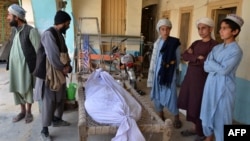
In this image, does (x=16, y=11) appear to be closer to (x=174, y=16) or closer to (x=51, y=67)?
(x=51, y=67)

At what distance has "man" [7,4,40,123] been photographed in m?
2.80

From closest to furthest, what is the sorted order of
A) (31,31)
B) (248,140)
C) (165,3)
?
(248,140), (31,31), (165,3)

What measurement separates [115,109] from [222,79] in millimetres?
1020

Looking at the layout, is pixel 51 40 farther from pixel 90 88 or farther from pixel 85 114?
pixel 85 114

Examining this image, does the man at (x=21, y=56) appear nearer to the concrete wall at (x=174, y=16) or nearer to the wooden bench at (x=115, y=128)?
the concrete wall at (x=174, y=16)

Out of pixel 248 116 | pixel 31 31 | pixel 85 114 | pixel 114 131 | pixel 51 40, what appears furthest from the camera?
pixel 248 116

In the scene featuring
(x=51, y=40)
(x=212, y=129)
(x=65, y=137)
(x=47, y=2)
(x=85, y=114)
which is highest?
(x=47, y=2)

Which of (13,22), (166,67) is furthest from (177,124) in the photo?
(13,22)

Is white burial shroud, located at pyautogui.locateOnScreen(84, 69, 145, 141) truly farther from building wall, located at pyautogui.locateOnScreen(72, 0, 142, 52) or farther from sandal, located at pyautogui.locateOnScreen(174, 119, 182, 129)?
building wall, located at pyautogui.locateOnScreen(72, 0, 142, 52)

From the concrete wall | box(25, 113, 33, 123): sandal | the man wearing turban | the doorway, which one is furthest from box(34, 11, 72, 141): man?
the doorway

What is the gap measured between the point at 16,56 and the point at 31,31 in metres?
0.39

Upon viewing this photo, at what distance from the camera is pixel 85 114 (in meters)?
2.21

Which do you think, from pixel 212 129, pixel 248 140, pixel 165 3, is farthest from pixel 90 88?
pixel 165 3

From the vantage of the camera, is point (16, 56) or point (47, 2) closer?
point (16, 56)
